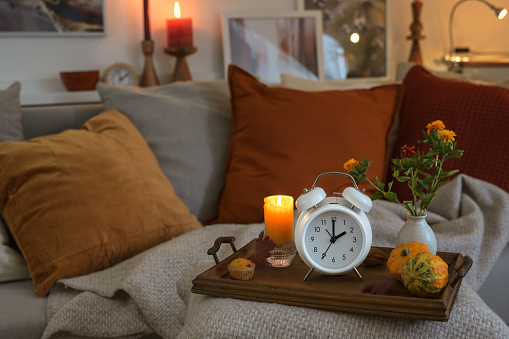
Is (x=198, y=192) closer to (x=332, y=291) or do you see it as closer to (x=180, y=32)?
(x=180, y=32)

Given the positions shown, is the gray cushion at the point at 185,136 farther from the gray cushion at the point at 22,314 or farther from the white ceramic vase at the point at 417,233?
the white ceramic vase at the point at 417,233

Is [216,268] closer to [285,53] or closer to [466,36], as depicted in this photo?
[285,53]

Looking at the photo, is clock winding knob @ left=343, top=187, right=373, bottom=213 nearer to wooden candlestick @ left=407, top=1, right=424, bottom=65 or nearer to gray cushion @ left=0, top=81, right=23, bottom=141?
gray cushion @ left=0, top=81, right=23, bottom=141

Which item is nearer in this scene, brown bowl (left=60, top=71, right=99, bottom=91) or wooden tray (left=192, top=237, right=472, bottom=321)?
wooden tray (left=192, top=237, right=472, bottom=321)

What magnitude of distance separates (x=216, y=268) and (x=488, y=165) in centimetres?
104

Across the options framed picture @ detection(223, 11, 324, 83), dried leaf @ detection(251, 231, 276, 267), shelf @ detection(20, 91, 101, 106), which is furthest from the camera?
framed picture @ detection(223, 11, 324, 83)

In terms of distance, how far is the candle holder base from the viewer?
1173mm

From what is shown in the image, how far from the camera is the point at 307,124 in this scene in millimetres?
1896

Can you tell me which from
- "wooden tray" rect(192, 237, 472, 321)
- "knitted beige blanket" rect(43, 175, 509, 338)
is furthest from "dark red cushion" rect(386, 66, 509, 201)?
"wooden tray" rect(192, 237, 472, 321)

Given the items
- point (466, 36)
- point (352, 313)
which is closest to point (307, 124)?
point (352, 313)

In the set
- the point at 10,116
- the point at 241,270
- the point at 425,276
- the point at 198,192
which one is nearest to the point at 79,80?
the point at 10,116

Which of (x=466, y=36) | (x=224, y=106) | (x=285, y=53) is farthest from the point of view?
(x=466, y=36)

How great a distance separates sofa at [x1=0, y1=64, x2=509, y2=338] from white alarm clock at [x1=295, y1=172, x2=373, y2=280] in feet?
0.32

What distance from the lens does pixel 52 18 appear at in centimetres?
244
